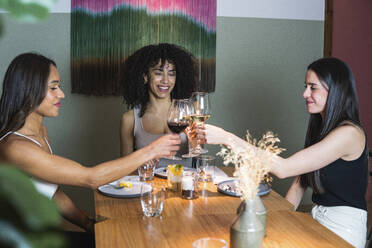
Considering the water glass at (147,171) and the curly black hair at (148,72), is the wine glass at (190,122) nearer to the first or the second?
the water glass at (147,171)

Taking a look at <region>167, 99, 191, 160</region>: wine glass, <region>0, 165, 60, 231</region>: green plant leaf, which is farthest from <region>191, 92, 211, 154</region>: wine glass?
<region>0, 165, 60, 231</region>: green plant leaf

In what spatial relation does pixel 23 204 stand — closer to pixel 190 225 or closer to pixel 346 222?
pixel 190 225

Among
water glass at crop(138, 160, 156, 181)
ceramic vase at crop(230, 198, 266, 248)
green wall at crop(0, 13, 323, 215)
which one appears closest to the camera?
ceramic vase at crop(230, 198, 266, 248)

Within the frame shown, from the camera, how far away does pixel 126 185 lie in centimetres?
179

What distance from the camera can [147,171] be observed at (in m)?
1.89

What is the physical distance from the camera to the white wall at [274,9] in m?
3.55

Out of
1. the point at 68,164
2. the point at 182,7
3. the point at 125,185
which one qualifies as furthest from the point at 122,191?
the point at 182,7

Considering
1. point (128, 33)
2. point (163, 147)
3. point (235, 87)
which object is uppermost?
point (128, 33)

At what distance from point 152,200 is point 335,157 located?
3.07ft

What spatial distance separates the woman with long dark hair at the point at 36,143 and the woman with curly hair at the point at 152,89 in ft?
3.13

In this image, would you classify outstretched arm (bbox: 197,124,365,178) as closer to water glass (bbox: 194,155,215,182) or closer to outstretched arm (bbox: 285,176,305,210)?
water glass (bbox: 194,155,215,182)

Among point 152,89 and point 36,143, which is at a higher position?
point 152,89

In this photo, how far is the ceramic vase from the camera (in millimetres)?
1039

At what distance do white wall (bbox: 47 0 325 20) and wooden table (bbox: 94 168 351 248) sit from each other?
2.35 meters
